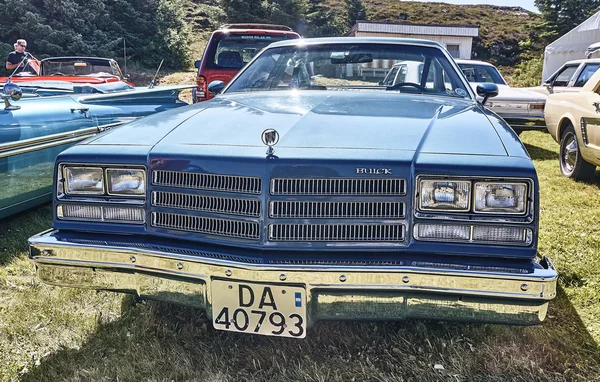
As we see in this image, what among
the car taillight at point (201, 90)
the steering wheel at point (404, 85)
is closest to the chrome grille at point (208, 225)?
the steering wheel at point (404, 85)

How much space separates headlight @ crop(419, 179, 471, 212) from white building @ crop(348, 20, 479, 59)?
79.8ft

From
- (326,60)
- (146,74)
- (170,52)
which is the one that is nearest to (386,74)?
(326,60)

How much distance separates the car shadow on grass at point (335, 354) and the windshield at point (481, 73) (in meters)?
7.74

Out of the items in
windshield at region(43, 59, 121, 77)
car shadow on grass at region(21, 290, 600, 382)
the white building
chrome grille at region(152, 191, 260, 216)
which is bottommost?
car shadow on grass at region(21, 290, 600, 382)

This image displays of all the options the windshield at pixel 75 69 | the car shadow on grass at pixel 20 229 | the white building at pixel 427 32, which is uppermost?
the white building at pixel 427 32

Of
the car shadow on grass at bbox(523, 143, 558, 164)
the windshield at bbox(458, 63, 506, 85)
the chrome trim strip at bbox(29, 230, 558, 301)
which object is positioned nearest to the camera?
the chrome trim strip at bbox(29, 230, 558, 301)

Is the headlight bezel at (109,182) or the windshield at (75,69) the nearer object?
the headlight bezel at (109,182)

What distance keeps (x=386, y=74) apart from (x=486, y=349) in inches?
78.3

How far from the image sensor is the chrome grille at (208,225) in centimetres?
204

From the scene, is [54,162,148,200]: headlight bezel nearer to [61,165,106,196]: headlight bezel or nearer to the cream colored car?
[61,165,106,196]: headlight bezel

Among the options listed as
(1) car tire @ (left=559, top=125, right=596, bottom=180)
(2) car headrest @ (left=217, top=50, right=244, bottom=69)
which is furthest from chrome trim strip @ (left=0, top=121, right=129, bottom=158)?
(1) car tire @ (left=559, top=125, right=596, bottom=180)

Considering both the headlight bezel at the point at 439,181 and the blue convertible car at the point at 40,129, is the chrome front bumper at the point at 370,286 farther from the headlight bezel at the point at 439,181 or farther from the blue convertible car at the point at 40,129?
the blue convertible car at the point at 40,129

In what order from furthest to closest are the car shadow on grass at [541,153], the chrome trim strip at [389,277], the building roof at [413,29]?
the building roof at [413,29], the car shadow on grass at [541,153], the chrome trim strip at [389,277]

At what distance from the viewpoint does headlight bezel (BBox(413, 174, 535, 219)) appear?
1.94 metres
